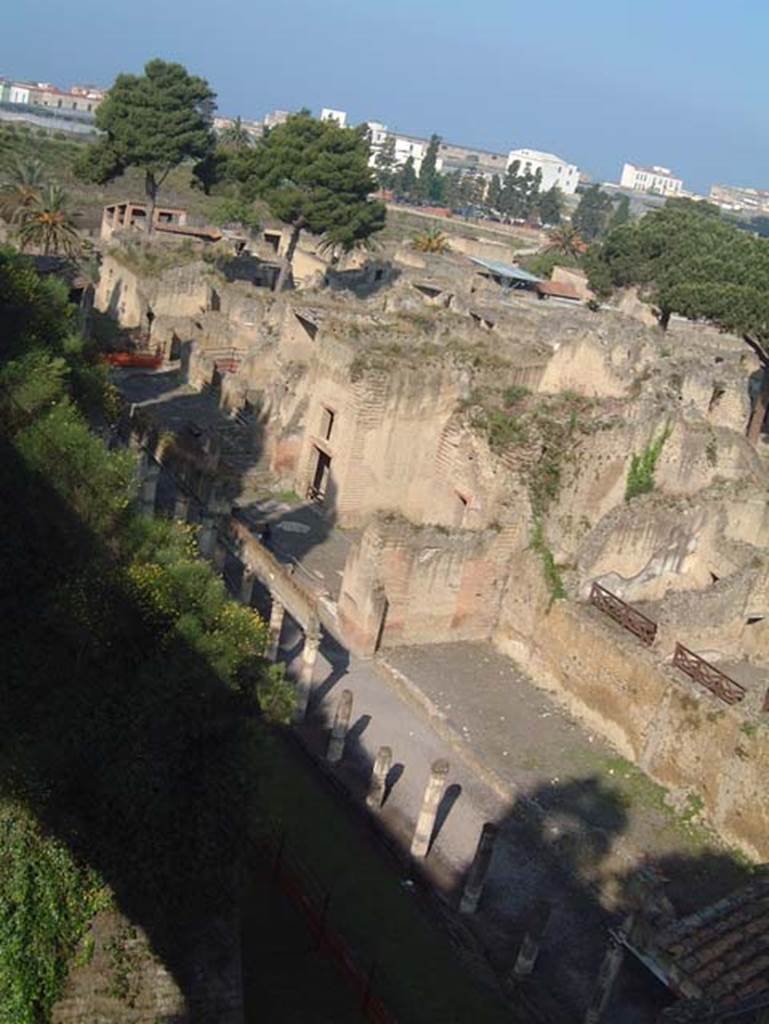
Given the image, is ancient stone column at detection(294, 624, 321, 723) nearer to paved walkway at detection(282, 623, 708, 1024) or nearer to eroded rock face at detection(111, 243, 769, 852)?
paved walkway at detection(282, 623, 708, 1024)

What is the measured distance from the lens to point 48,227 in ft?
129

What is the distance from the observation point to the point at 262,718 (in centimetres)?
1183

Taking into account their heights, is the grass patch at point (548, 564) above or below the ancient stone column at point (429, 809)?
above

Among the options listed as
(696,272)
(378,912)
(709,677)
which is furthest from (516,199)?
(378,912)

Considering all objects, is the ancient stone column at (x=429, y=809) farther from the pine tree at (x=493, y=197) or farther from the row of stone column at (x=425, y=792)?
the pine tree at (x=493, y=197)

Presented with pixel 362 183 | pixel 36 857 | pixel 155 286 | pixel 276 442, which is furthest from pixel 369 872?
pixel 362 183

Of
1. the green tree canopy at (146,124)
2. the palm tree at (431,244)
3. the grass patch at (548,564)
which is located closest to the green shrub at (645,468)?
the grass patch at (548,564)

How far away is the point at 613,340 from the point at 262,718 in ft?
60.4

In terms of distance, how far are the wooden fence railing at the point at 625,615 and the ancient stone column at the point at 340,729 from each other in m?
5.39

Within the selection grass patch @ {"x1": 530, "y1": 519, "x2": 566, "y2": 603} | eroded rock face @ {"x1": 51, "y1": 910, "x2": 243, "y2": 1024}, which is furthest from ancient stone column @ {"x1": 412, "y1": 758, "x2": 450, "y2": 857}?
grass patch @ {"x1": 530, "y1": 519, "x2": 566, "y2": 603}

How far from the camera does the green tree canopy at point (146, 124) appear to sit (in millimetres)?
49969

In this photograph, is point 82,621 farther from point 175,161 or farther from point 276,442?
point 175,161

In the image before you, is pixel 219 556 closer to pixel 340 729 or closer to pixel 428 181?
pixel 340 729

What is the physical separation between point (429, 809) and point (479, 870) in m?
1.07
